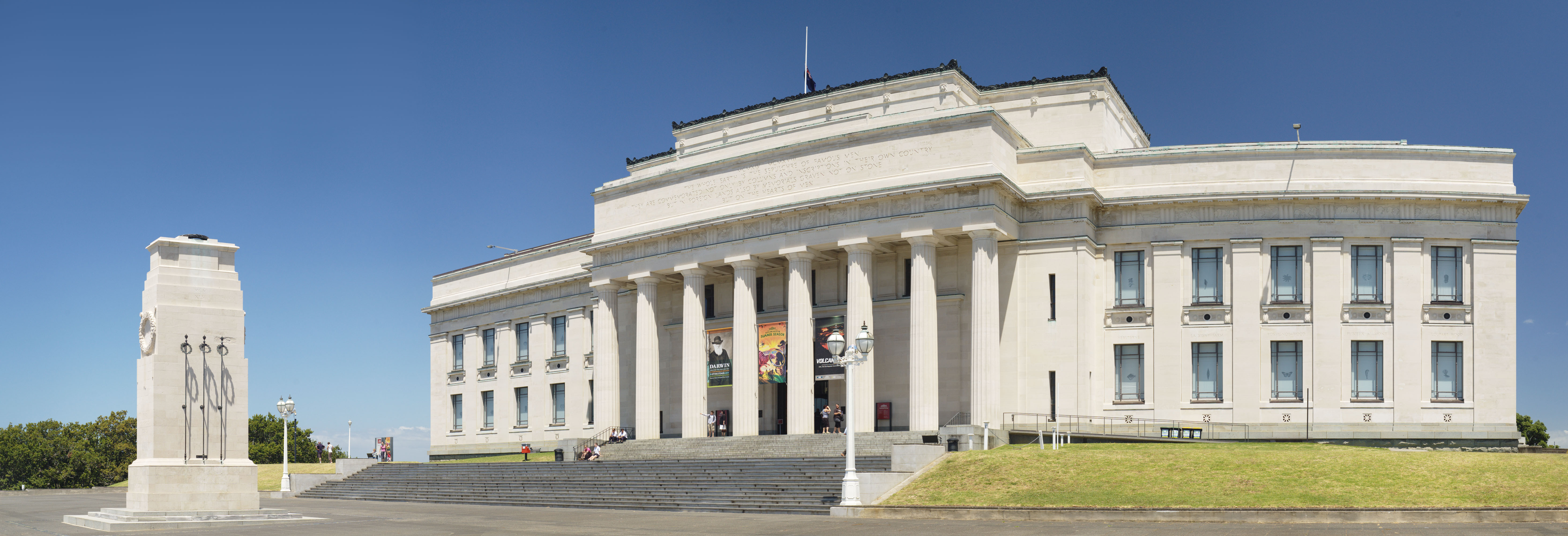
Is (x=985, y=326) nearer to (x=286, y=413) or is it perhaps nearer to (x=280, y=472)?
(x=286, y=413)

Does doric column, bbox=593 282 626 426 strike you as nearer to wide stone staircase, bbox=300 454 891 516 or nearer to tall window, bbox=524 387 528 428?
wide stone staircase, bbox=300 454 891 516

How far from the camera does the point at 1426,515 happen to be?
1099 inches

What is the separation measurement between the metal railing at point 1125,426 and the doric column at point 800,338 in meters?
8.18

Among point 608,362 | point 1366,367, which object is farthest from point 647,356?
point 1366,367

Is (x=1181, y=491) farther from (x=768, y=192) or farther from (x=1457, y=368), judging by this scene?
(x=768, y=192)

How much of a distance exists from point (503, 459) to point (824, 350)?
75.9 feet

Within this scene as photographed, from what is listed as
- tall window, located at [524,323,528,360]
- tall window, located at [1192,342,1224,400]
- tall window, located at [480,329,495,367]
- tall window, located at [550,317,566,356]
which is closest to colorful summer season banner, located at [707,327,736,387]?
tall window, located at [550,317,566,356]

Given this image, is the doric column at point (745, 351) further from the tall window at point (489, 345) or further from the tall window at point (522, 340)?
the tall window at point (489, 345)

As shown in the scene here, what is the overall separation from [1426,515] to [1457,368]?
23.1m

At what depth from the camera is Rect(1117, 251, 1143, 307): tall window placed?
50312 mm

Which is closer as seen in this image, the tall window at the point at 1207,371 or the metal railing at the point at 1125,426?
the metal railing at the point at 1125,426

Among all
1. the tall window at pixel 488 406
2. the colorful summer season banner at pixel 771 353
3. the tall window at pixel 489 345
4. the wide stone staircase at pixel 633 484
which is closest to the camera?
the wide stone staircase at pixel 633 484

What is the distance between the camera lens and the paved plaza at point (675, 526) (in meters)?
26.6

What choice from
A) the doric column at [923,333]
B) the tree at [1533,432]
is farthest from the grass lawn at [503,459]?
the tree at [1533,432]
